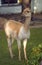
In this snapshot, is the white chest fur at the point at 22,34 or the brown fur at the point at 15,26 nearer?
the white chest fur at the point at 22,34

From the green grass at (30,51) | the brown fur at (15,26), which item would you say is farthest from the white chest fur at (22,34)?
the green grass at (30,51)

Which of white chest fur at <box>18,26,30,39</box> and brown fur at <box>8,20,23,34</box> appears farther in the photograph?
brown fur at <box>8,20,23,34</box>

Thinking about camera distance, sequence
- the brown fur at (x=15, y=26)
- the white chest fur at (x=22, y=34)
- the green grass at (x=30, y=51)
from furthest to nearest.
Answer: the brown fur at (x=15, y=26) < the white chest fur at (x=22, y=34) < the green grass at (x=30, y=51)

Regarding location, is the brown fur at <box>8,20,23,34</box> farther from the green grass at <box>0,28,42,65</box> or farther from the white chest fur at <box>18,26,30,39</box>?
A: the green grass at <box>0,28,42,65</box>

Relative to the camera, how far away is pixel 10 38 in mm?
9609

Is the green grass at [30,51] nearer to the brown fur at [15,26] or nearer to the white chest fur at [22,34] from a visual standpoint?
the white chest fur at [22,34]

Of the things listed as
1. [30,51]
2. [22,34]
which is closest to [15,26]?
[22,34]

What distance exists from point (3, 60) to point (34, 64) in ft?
6.87

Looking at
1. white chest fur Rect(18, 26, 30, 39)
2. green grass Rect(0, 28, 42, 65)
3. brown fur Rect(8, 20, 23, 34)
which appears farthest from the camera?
brown fur Rect(8, 20, 23, 34)

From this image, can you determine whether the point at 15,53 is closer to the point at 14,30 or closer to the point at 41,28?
the point at 14,30

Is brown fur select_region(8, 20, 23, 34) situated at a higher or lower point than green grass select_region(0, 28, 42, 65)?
higher

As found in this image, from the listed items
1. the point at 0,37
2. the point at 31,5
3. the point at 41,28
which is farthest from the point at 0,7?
the point at 0,37

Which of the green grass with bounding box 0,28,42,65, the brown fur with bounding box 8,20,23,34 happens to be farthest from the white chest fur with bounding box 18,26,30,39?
the green grass with bounding box 0,28,42,65

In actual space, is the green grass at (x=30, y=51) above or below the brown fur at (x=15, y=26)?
below
